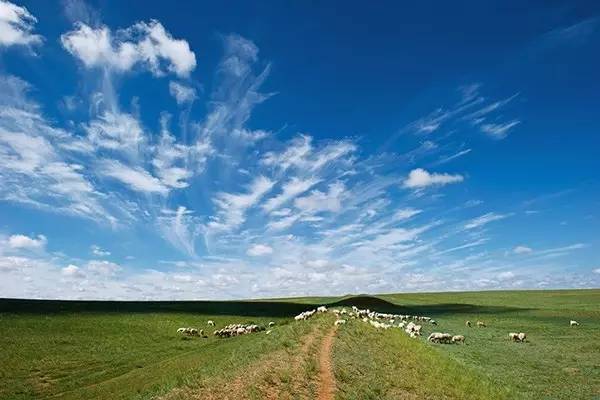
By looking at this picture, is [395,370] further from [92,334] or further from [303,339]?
[92,334]

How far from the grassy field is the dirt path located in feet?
1.29

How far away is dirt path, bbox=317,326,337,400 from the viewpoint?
23156 mm

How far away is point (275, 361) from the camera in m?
27.8

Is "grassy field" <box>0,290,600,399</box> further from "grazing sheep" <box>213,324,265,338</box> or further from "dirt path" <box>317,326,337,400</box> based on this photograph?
"grazing sheep" <box>213,324,265,338</box>

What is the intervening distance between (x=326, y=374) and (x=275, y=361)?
310cm

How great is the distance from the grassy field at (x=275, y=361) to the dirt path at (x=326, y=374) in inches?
15.5

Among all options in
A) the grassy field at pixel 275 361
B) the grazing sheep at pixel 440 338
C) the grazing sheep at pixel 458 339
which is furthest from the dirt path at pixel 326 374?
the grazing sheep at pixel 458 339

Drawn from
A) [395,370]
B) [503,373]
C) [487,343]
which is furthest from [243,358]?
[487,343]

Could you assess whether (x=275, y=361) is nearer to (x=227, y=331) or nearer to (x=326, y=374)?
(x=326, y=374)

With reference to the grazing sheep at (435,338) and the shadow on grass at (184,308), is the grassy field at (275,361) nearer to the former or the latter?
the shadow on grass at (184,308)

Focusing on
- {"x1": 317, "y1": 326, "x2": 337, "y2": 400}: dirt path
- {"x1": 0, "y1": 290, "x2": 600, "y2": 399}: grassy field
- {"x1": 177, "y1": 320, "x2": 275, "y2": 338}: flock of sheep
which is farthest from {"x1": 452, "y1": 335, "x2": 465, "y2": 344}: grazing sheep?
{"x1": 177, "y1": 320, "x2": 275, "y2": 338}: flock of sheep

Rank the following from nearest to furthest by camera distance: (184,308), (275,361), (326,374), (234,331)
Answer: (326,374)
(275,361)
(234,331)
(184,308)

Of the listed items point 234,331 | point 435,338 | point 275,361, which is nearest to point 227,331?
point 234,331

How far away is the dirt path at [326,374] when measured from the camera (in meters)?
23.2
